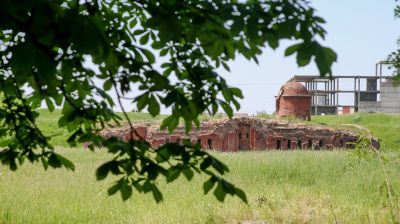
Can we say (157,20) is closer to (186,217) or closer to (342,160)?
(186,217)

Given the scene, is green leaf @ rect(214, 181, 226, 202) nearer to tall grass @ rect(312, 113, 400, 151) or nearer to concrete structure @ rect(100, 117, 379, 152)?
concrete structure @ rect(100, 117, 379, 152)

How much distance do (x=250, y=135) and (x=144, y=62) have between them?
22016 millimetres

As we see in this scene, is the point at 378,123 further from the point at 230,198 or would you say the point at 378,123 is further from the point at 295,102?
the point at 230,198

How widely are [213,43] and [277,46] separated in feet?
1.11

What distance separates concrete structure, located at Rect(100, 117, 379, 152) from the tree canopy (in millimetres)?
20011

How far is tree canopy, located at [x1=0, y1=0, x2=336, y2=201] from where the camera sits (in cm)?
177

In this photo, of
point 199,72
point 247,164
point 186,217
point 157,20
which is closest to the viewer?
point 157,20

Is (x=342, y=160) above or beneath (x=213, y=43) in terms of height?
beneath

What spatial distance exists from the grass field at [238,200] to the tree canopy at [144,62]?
2521 mm

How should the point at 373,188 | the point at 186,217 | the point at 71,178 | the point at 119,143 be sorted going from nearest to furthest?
the point at 119,143 < the point at 186,217 < the point at 373,188 < the point at 71,178

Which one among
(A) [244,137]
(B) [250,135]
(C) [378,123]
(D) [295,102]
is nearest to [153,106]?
(A) [244,137]

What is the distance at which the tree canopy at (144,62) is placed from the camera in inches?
69.8

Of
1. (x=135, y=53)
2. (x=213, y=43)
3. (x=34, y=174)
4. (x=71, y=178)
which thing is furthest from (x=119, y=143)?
(x=34, y=174)

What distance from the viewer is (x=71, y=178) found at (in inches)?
502
